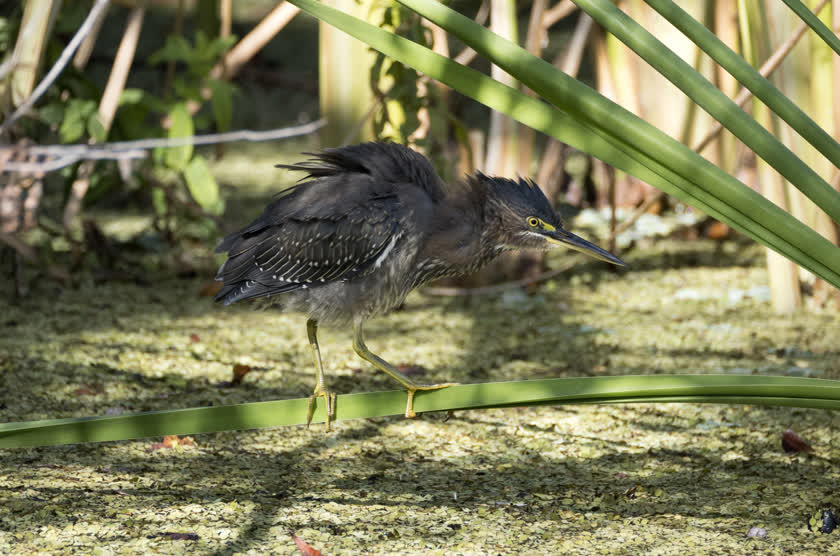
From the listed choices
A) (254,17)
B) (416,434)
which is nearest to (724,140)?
(416,434)

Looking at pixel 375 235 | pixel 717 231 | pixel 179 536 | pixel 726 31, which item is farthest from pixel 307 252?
pixel 717 231

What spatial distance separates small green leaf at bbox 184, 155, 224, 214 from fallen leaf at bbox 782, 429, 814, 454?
83.8 inches

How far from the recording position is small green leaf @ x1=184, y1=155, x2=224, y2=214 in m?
3.66

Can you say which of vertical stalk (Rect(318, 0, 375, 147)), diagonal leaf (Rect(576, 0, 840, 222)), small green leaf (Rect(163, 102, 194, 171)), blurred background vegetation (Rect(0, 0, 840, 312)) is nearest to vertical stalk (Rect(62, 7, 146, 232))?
blurred background vegetation (Rect(0, 0, 840, 312))

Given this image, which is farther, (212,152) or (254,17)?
(254,17)


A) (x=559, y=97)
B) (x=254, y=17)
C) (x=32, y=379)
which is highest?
(x=254, y=17)

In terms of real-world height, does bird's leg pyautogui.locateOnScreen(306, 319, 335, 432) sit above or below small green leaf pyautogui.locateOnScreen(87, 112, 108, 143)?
below

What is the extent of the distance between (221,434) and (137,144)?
770mm

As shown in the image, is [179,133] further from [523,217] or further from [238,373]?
[523,217]

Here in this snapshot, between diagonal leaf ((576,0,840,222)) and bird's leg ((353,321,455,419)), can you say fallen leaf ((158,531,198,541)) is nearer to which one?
bird's leg ((353,321,455,419))

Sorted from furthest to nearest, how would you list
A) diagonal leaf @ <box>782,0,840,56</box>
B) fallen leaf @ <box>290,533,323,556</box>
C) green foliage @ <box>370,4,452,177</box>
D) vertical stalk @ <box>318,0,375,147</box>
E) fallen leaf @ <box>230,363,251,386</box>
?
vertical stalk @ <box>318,0,375,147</box> < green foliage @ <box>370,4,452,177</box> < fallen leaf @ <box>230,363,251,386</box> < fallen leaf @ <box>290,533,323,556</box> < diagonal leaf @ <box>782,0,840,56</box>

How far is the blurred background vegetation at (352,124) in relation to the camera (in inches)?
130

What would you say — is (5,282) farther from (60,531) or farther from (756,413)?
(756,413)

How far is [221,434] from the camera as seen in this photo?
8.62 feet
